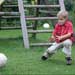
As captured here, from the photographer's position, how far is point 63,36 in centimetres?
622

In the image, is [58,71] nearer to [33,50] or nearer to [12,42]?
[33,50]

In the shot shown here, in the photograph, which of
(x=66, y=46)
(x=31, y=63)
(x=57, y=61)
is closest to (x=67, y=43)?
(x=66, y=46)

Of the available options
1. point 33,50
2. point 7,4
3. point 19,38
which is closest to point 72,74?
point 33,50

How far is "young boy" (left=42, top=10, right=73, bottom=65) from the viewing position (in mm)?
6209

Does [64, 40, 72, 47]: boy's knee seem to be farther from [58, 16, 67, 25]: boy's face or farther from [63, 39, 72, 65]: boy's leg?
[58, 16, 67, 25]: boy's face

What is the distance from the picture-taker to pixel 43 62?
623 cm

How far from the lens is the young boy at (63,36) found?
621cm

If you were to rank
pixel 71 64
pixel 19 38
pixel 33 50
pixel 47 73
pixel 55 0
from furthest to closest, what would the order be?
pixel 55 0 < pixel 19 38 < pixel 33 50 < pixel 71 64 < pixel 47 73

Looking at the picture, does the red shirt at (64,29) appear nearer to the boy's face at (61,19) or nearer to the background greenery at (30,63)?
the boy's face at (61,19)

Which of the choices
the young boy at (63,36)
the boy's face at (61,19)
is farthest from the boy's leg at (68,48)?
the boy's face at (61,19)

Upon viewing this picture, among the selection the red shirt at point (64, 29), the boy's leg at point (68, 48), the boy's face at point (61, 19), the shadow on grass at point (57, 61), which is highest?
the boy's face at point (61, 19)

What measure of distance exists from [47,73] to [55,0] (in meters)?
8.61

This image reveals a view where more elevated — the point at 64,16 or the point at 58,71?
the point at 64,16

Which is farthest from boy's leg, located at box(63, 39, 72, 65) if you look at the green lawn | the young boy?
the green lawn
